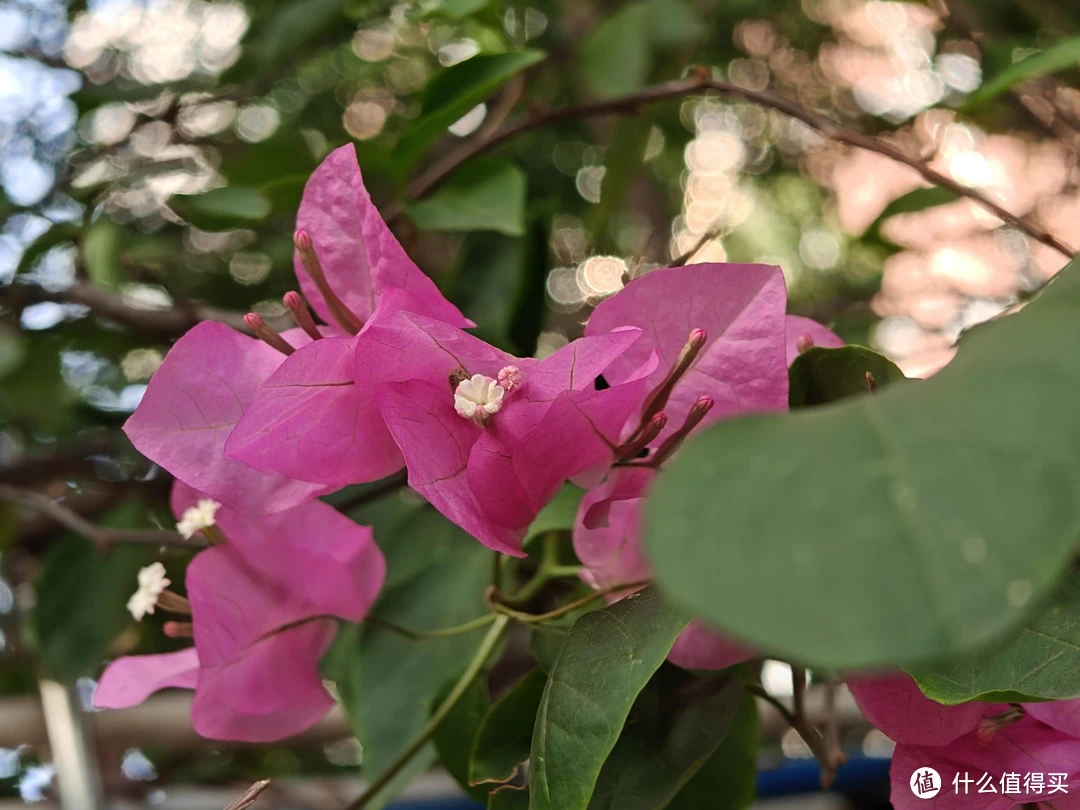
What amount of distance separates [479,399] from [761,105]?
0.84 feet

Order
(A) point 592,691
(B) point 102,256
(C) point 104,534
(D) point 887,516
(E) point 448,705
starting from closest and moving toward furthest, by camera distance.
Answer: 1. (D) point 887,516
2. (A) point 592,691
3. (E) point 448,705
4. (C) point 104,534
5. (B) point 102,256

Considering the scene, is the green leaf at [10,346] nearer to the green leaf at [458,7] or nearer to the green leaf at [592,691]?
the green leaf at [458,7]

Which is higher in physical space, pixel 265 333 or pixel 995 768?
pixel 265 333

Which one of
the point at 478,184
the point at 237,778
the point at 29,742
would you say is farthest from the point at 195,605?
the point at 237,778

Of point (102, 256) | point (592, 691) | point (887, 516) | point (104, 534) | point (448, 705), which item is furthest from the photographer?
point (102, 256)

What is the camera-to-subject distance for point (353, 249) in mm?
280

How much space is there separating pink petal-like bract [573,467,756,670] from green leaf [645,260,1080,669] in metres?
0.12

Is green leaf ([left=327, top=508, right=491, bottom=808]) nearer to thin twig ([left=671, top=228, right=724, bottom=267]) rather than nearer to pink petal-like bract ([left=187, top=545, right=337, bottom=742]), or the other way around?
pink petal-like bract ([left=187, top=545, right=337, bottom=742])

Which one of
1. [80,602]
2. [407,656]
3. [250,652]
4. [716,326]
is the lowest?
[80,602]

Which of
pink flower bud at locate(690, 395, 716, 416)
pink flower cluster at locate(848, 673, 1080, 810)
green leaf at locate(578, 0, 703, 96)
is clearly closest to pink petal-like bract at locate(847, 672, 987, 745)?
pink flower cluster at locate(848, 673, 1080, 810)

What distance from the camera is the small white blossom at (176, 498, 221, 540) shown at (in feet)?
1.05

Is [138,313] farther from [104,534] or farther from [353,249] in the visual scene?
[353,249]

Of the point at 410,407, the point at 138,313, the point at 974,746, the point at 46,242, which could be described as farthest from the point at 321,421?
the point at 46,242

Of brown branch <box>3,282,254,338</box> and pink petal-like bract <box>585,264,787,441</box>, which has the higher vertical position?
pink petal-like bract <box>585,264,787,441</box>
